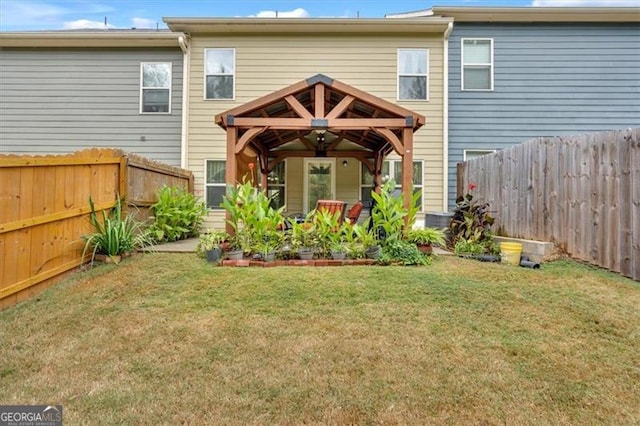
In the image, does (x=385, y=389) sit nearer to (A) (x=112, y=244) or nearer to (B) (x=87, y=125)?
(A) (x=112, y=244)

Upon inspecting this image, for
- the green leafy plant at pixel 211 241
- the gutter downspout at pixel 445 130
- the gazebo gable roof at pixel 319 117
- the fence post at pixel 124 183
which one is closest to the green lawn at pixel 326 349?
the green leafy plant at pixel 211 241

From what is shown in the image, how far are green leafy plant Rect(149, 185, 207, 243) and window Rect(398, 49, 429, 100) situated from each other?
5.86 metres

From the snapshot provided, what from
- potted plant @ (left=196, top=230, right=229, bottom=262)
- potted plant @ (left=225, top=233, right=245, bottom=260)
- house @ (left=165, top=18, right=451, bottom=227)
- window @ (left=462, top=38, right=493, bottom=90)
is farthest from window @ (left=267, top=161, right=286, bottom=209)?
window @ (left=462, top=38, right=493, bottom=90)

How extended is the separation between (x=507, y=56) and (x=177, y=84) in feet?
28.2

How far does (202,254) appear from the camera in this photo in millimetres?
5348

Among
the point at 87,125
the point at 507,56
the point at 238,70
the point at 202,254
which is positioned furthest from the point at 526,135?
the point at 87,125

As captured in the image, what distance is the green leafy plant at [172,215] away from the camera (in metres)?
6.48

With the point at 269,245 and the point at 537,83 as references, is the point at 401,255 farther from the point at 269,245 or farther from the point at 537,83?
the point at 537,83

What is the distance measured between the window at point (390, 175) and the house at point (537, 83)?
2.62 feet

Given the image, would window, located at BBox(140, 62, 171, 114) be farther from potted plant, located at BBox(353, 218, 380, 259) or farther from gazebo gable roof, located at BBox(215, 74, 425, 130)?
potted plant, located at BBox(353, 218, 380, 259)

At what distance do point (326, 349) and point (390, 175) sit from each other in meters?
6.97

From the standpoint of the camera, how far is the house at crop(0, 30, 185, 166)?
9.03m

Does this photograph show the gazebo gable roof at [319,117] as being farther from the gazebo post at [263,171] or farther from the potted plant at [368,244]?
the gazebo post at [263,171]

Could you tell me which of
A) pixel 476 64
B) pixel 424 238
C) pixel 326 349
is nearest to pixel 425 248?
pixel 424 238
